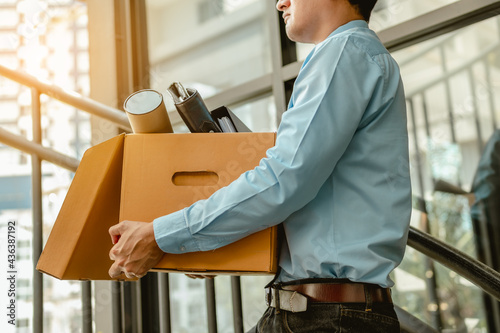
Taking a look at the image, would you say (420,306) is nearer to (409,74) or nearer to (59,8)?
(409,74)

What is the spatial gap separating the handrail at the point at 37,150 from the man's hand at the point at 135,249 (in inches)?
28.0

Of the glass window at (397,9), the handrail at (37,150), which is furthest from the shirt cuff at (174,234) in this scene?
the glass window at (397,9)

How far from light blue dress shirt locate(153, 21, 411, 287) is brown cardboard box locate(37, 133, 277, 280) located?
0.05m

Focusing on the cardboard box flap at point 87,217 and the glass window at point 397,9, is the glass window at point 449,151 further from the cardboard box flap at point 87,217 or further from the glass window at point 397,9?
the cardboard box flap at point 87,217

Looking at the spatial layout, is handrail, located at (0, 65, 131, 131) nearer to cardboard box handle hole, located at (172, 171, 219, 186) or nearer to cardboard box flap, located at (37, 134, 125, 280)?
cardboard box flap, located at (37, 134, 125, 280)

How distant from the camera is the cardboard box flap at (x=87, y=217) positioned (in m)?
0.99

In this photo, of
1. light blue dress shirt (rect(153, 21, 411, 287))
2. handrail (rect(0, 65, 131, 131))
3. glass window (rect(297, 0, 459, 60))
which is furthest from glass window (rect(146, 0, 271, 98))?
light blue dress shirt (rect(153, 21, 411, 287))

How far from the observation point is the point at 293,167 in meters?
0.80

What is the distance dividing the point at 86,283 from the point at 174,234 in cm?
73

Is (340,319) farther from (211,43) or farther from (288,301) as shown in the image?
(211,43)

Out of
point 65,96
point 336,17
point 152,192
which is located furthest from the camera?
point 65,96

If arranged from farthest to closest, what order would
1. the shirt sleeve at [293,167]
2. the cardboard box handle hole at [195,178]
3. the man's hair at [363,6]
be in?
the man's hair at [363,6] → the cardboard box handle hole at [195,178] → the shirt sleeve at [293,167]

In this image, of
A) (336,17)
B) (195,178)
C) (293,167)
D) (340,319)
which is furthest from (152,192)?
(336,17)

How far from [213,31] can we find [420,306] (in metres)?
2.08
